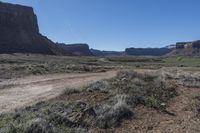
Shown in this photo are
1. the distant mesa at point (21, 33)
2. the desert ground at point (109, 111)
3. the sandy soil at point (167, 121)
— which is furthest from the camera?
the distant mesa at point (21, 33)

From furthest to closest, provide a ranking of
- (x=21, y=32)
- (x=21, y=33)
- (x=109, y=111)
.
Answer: (x=21, y=32) → (x=21, y=33) → (x=109, y=111)

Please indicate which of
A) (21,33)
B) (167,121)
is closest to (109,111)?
(167,121)

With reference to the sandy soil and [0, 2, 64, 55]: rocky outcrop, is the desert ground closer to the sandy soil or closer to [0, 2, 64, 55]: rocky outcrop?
the sandy soil

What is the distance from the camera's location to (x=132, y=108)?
12.8 m

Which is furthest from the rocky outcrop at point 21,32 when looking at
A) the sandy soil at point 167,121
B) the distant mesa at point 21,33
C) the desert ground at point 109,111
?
the sandy soil at point 167,121

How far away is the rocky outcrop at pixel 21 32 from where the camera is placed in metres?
102

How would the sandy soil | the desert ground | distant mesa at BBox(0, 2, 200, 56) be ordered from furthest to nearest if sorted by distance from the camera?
distant mesa at BBox(0, 2, 200, 56) → the sandy soil → the desert ground

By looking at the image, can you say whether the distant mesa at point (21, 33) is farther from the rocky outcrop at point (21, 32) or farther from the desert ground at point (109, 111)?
the desert ground at point (109, 111)

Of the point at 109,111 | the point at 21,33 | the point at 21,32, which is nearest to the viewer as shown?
the point at 109,111

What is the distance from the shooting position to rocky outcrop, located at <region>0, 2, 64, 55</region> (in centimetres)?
10169

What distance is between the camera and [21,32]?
113812 mm

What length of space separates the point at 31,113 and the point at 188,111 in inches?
207

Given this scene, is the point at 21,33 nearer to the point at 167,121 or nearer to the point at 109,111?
the point at 109,111

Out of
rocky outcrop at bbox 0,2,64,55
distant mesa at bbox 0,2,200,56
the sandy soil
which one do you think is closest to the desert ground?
the sandy soil
